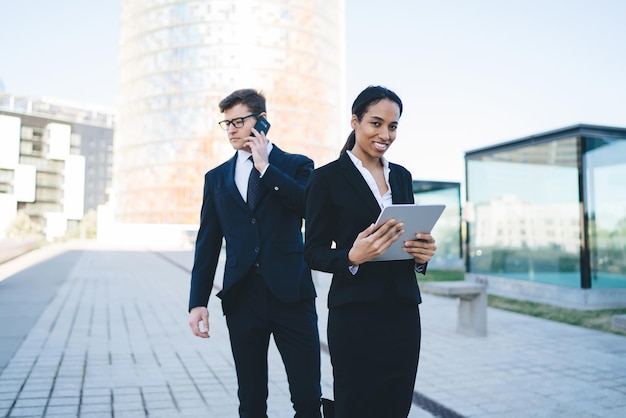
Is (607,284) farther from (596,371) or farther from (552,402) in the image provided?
(552,402)

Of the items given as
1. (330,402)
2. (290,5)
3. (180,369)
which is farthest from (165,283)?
(290,5)

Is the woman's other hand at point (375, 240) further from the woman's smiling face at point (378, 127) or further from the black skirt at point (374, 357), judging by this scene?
the woman's smiling face at point (378, 127)

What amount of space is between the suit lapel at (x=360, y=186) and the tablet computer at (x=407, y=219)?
0.16m

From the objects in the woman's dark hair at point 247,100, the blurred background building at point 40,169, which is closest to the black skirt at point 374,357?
the woman's dark hair at point 247,100

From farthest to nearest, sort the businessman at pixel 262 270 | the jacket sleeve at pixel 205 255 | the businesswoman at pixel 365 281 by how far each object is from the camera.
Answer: the jacket sleeve at pixel 205 255, the businessman at pixel 262 270, the businesswoman at pixel 365 281

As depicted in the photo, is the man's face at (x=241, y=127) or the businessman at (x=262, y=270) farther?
the man's face at (x=241, y=127)

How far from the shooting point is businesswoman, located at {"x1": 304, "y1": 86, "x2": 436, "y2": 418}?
204 cm

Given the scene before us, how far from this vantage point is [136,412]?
13.9 feet

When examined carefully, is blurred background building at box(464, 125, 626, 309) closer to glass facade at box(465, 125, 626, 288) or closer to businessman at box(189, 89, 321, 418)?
glass facade at box(465, 125, 626, 288)

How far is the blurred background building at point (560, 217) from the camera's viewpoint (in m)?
10.2

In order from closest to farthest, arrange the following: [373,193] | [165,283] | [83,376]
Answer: [373,193] → [83,376] → [165,283]

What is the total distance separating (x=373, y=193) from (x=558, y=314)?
27.8 ft

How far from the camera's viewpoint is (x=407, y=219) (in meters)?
1.92

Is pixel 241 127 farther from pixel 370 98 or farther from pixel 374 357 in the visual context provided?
pixel 374 357
